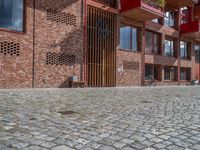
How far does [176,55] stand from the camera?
30141 mm

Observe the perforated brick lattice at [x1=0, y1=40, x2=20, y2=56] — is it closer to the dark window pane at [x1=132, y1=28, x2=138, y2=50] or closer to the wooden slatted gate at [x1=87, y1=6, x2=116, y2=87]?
the wooden slatted gate at [x1=87, y1=6, x2=116, y2=87]

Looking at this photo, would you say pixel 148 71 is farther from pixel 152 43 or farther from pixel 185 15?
pixel 185 15

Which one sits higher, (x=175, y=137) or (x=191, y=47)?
(x=191, y=47)

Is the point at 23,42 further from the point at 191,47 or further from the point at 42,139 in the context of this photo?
the point at 191,47

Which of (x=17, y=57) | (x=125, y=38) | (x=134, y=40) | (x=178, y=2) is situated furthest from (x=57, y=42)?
(x=178, y=2)

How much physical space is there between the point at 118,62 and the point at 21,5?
362 inches

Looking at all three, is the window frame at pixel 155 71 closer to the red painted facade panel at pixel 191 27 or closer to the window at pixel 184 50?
the window at pixel 184 50

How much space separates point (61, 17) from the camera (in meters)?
17.3

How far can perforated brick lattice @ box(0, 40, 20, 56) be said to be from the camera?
46.3 feet

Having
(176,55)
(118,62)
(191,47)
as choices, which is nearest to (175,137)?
(118,62)

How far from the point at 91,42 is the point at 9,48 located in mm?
6886

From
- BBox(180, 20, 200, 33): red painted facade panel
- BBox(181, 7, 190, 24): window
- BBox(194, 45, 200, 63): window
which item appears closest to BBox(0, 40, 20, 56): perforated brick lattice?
BBox(180, 20, 200, 33): red painted facade panel

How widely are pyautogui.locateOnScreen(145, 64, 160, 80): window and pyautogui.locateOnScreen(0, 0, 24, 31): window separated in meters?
13.8

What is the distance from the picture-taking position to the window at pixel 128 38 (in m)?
22.5
